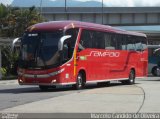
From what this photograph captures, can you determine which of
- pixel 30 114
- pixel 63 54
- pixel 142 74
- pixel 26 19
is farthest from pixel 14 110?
pixel 26 19

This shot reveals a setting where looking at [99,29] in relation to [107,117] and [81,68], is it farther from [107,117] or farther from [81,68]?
[107,117]

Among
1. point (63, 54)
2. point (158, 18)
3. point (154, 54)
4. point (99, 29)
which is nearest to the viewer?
point (63, 54)

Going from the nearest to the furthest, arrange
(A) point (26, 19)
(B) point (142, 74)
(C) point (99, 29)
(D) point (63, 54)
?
(D) point (63, 54) → (C) point (99, 29) → (B) point (142, 74) → (A) point (26, 19)

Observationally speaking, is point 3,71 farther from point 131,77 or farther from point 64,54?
point 64,54

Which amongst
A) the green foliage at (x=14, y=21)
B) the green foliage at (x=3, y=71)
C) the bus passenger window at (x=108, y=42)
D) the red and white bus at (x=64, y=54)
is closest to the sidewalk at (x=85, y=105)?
the red and white bus at (x=64, y=54)

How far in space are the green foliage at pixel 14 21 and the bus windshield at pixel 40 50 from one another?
111ft

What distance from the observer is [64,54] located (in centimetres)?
2348

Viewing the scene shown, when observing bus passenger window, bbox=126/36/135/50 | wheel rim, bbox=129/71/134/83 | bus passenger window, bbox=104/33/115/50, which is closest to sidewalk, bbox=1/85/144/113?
bus passenger window, bbox=104/33/115/50

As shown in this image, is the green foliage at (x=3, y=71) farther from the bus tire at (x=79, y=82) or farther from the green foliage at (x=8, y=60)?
the bus tire at (x=79, y=82)

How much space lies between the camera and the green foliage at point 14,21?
58281 mm

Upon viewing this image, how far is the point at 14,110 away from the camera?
50.0 ft

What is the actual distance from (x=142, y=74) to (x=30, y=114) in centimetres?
2037

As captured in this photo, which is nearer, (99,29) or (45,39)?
(45,39)

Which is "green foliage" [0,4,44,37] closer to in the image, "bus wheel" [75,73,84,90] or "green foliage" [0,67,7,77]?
"green foliage" [0,67,7,77]
